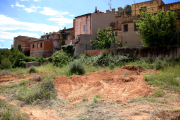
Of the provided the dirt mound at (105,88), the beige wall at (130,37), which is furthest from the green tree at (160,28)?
the beige wall at (130,37)

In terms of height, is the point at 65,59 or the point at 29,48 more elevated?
the point at 29,48

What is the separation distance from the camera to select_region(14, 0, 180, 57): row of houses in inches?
744

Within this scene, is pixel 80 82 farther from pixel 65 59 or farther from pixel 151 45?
pixel 65 59

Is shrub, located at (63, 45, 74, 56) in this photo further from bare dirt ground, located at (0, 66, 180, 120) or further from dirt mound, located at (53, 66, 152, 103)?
bare dirt ground, located at (0, 66, 180, 120)

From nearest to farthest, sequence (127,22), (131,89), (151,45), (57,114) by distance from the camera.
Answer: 1. (57,114)
2. (131,89)
3. (151,45)
4. (127,22)

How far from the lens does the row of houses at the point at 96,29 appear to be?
62.0 ft

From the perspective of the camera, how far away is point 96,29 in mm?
27141

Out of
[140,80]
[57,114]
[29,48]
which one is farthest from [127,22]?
[29,48]

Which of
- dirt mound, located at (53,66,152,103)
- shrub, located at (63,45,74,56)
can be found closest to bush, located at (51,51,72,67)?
shrub, located at (63,45,74,56)

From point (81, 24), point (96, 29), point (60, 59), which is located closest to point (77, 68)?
point (60, 59)

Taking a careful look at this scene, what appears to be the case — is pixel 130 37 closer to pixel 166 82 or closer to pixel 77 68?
pixel 77 68

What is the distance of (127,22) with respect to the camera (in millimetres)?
19203

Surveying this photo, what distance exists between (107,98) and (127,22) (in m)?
15.5

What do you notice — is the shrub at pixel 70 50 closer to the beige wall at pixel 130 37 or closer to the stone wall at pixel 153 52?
the beige wall at pixel 130 37
